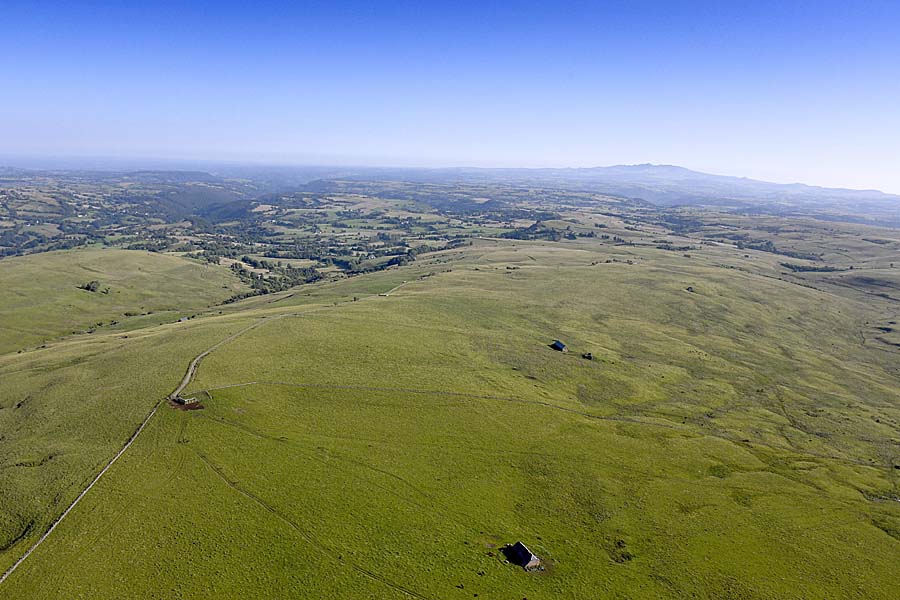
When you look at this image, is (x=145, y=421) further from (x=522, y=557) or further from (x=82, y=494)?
(x=522, y=557)

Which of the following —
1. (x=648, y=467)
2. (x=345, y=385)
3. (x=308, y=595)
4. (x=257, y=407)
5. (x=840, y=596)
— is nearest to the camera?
(x=308, y=595)

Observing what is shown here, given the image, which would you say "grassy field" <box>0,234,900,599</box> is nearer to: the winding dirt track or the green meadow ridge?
the green meadow ridge

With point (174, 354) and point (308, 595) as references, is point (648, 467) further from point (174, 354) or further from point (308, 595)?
point (174, 354)

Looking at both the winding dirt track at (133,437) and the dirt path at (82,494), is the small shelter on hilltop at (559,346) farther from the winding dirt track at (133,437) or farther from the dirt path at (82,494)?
the dirt path at (82,494)

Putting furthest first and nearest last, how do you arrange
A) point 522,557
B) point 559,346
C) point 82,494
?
point 559,346 → point 82,494 → point 522,557

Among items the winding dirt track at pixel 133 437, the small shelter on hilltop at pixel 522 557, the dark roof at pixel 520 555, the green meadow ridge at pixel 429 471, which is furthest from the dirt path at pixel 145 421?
the dark roof at pixel 520 555

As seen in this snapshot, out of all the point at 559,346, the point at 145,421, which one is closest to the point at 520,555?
the point at 145,421

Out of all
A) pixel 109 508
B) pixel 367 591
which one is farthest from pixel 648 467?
pixel 109 508
